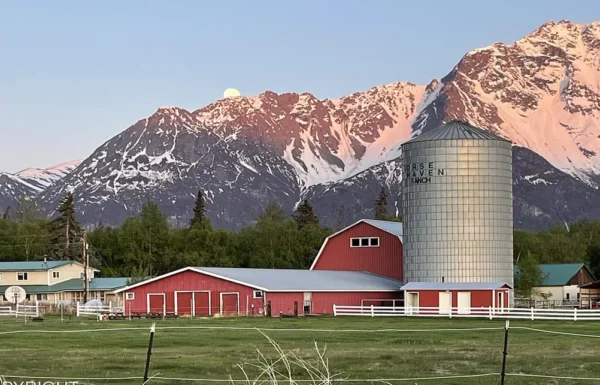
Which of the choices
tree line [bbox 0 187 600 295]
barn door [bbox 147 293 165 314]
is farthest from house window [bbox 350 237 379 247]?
tree line [bbox 0 187 600 295]

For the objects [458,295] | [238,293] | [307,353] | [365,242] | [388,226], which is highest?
[388,226]

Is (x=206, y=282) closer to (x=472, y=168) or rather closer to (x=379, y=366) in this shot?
(x=472, y=168)

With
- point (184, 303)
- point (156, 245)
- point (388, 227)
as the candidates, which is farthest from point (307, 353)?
point (156, 245)

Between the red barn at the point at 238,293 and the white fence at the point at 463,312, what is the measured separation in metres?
2.60

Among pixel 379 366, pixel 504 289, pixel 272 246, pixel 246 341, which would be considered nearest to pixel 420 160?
pixel 504 289

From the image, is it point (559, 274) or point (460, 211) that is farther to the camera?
point (559, 274)

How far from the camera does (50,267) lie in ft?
362

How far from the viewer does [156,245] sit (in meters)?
137

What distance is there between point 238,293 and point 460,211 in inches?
626

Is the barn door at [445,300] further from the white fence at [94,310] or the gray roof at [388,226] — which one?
the white fence at [94,310]

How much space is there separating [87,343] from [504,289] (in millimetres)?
41495

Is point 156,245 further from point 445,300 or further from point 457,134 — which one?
point 445,300

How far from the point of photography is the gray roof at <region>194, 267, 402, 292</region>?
7306 cm

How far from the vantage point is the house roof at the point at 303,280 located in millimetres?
72812
